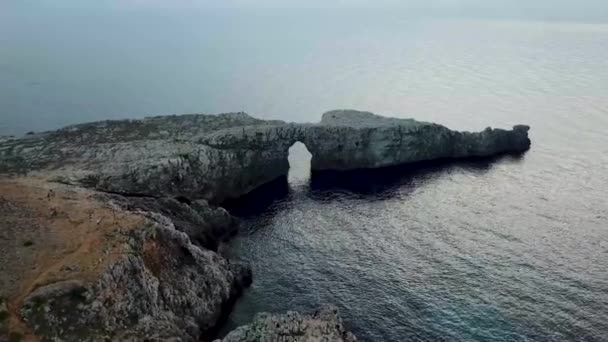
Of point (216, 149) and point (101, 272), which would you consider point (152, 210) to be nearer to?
point (101, 272)

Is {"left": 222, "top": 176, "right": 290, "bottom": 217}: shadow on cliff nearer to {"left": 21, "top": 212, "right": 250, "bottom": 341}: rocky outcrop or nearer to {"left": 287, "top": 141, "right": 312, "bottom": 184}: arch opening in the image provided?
{"left": 287, "top": 141, "right": 312, "bottom": 184}: arch opening

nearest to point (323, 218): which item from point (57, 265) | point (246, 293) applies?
point (246, 293)

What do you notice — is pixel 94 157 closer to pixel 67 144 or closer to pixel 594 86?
pixel 67 144

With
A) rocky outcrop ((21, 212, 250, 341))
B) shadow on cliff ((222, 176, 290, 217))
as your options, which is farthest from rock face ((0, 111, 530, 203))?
rocky outcrop ((21, 212, 250, 341))

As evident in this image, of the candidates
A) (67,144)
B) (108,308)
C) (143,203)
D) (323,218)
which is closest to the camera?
(108,308)

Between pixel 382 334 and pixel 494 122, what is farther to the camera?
pixel 494 122

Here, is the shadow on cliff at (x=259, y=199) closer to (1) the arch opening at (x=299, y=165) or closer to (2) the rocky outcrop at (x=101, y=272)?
(1) the arch opening at (x=299, y=165)

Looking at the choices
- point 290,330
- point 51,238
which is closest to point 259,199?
point 51,238
